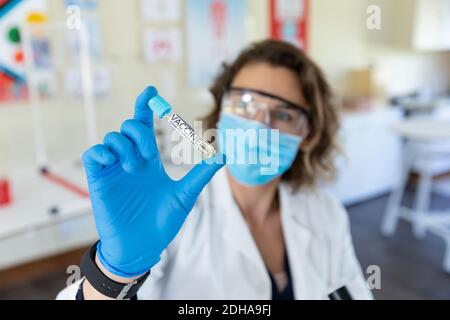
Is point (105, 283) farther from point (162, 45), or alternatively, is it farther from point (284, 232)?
point (162, 45)

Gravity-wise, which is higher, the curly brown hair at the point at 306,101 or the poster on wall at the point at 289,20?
the poster on wall at the point at 289,20

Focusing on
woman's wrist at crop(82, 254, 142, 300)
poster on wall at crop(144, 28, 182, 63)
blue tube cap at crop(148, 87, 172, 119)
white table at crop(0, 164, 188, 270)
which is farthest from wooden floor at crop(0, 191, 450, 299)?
blue tube cap at crop(148, 87, 172, 119)

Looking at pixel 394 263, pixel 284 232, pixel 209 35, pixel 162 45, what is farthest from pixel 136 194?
pixel 394 263

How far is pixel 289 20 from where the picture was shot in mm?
3283

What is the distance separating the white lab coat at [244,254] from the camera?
0.90 m

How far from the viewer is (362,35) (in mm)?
3713

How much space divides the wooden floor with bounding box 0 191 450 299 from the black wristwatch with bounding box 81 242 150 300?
1609mm

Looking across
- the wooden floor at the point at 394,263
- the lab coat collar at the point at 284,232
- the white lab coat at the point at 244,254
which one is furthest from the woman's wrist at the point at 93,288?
the wooden floor at the point at 394,263

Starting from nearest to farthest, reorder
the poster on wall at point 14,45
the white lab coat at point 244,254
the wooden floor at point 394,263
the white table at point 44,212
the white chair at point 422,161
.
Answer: the white lab coat at point 244,254 → the white table at point 44,212 → the poster on wall at point 14,45 → the wooden floor at point 394,263 → the white chair at point 422,161

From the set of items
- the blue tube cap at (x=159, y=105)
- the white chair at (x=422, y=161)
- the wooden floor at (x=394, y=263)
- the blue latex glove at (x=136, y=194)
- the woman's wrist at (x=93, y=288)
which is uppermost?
the blue tube cap at (x=159, y=105)

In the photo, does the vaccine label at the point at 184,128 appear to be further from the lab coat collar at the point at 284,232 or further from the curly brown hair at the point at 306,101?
the curly brown hair at the point at 306,101

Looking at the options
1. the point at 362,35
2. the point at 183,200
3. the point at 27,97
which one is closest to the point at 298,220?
the point at 183,200

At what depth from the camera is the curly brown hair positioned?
3.64 feet

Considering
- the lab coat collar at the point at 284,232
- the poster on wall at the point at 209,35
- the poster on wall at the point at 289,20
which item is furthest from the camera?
the poster on wall at the point at 289,20
